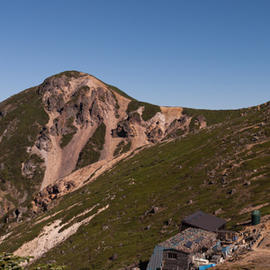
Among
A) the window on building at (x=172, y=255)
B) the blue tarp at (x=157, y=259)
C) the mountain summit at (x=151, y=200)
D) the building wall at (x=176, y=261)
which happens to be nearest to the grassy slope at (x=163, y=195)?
the mountain summit at (x=151, y=200)

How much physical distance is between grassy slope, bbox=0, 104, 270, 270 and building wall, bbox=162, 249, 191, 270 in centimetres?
1521

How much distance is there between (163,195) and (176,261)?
2113 inches

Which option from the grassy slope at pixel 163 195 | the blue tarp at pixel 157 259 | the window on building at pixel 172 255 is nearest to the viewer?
the window on building at pixel 172 255

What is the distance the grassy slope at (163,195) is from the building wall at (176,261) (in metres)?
15.2

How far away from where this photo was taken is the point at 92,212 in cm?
11325

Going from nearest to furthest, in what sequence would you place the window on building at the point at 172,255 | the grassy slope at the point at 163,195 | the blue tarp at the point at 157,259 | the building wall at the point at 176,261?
the building wall at the point at 176,261
the window on building at the point at 172,255
the blue tarp at the point at 157,259
the grassy slope at the point at 163,195

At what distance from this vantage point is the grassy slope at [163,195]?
251ft

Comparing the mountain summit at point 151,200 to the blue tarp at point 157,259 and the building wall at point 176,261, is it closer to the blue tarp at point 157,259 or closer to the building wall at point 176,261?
the blue tarp at point 157,259

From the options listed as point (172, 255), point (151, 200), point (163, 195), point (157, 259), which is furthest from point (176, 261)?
point (151, 200)

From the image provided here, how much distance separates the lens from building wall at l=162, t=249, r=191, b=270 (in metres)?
46.8

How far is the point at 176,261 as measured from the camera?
47.8 m

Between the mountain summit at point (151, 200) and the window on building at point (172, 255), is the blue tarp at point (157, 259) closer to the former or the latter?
the window on building at point (172, 255)

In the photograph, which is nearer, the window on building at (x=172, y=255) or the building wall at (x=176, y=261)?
the building wall at (x=176, y=261)

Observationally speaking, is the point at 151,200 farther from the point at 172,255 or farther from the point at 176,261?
the point at 176,261
